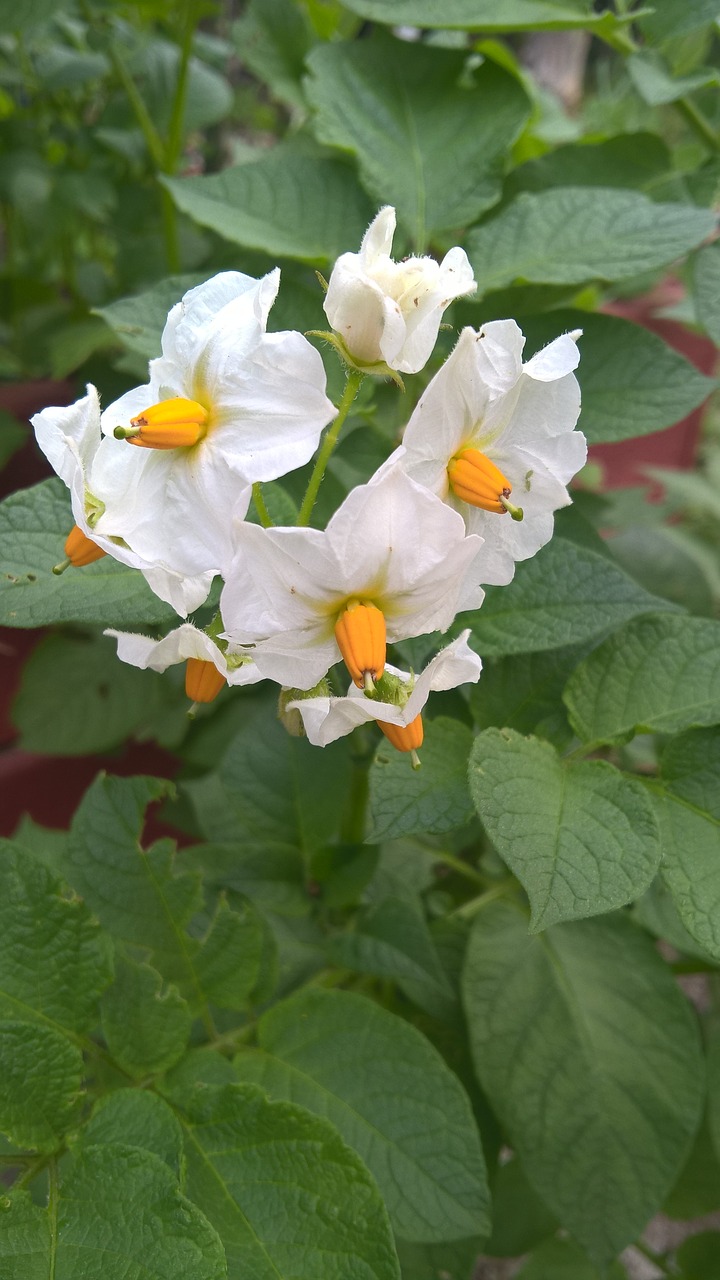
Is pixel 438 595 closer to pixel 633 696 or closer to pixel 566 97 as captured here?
pixel 633 696

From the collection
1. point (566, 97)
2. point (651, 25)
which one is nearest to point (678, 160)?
point (651, 25)

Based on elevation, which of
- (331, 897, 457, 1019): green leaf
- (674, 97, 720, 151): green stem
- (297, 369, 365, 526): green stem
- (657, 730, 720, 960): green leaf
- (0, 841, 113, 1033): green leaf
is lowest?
(331, 897, 457, 1019): green leaf

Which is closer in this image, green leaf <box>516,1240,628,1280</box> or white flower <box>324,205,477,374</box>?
white flower <box>324,205,477,374</box>

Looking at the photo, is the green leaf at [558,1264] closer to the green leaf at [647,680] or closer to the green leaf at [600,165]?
the green leaf at [647,680]

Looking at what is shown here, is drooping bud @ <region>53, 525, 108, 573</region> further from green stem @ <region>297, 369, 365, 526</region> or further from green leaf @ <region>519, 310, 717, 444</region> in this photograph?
green leaf @ <region>519, 310, 717, 444</region>

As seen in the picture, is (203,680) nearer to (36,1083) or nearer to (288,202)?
(36,1083)

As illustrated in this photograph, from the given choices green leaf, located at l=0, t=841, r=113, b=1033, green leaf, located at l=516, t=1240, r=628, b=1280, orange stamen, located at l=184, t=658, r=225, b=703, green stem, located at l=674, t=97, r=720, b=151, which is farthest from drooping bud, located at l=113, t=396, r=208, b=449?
green leaf, located at l=516, t=1240, r=628, b=1280
